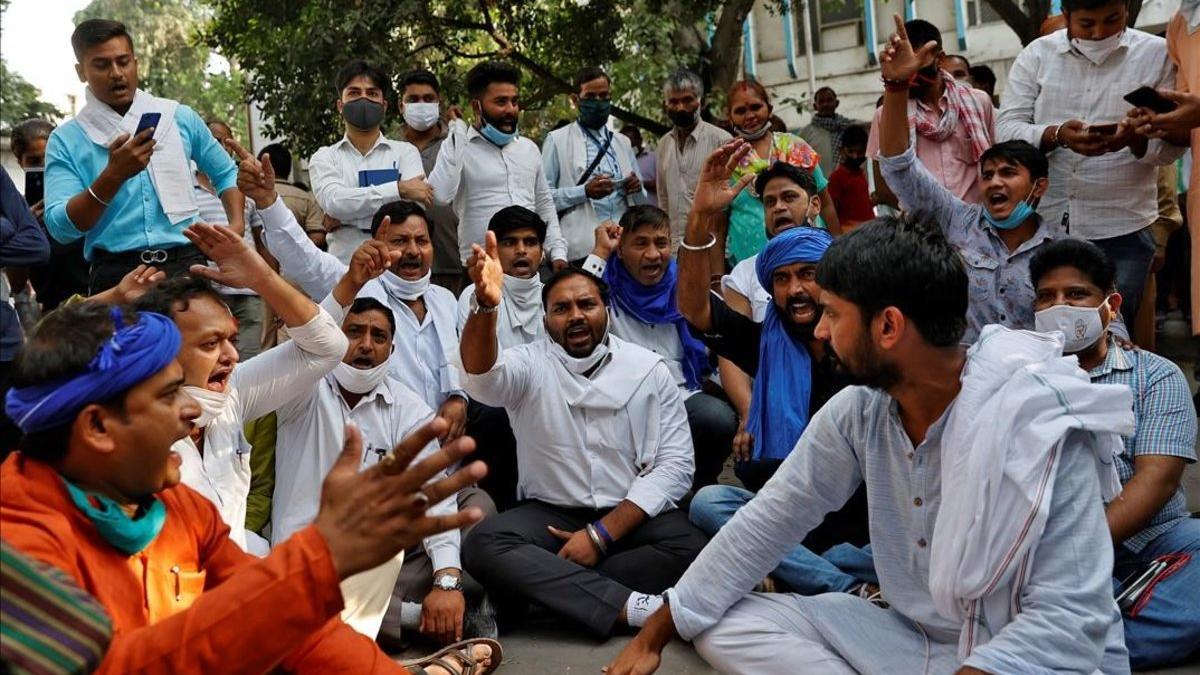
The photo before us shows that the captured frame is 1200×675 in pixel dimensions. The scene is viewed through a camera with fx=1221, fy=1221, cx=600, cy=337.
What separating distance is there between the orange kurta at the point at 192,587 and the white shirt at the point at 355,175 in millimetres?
3845

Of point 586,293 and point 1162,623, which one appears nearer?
point 1162,623

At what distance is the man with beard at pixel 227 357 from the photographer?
12.9 feet

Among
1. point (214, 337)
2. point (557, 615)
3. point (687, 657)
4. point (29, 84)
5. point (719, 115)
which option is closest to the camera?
point (214, 337)

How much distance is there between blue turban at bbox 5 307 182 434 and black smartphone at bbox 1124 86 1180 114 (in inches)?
158

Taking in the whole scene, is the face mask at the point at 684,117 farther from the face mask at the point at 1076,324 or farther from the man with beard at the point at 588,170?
the face mask at the point at 1076,324

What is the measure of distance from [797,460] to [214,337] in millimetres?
1904

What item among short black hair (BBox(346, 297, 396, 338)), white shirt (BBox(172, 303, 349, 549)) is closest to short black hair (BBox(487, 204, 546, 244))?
short black hair (BBox(346, 297, 396, 338))

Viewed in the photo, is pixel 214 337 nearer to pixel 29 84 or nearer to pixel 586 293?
pixel 586 293

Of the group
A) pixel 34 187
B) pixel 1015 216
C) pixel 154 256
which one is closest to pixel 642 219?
pixel 1015 216

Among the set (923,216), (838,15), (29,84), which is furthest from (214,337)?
(29,84)

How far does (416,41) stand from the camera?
11.7 metres

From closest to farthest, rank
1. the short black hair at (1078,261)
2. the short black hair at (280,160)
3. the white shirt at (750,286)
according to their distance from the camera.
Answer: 1. the short black hair at (1078,261)
2. the white shirt at (750,286)
3. the short black hair at (280,160)

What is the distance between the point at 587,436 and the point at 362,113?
2.71m

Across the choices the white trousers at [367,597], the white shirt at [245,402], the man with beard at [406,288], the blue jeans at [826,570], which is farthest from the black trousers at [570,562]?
the white shirt at [245,402]
